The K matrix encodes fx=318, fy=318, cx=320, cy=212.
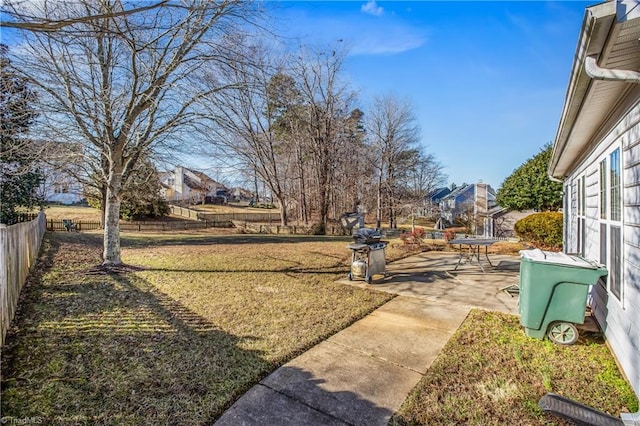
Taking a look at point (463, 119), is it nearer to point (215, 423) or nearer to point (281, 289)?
point (281, 289)

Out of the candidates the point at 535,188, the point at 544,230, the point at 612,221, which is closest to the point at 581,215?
the point at 612,221

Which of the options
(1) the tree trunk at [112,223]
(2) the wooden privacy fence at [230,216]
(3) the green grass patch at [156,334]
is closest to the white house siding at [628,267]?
(3) the green grass patch at [156,334]

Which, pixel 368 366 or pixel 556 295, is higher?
pixel 556 295

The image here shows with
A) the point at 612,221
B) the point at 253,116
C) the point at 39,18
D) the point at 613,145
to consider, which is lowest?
the point at 612,221

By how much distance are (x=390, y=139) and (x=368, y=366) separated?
81.2ft

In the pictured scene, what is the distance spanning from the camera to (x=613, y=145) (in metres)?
3.45

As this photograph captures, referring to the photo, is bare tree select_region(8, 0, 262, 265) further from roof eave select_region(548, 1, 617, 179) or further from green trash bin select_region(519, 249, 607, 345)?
green trash bin select_region(519, 249, 607, 345)

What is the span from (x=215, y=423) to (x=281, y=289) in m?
3.67

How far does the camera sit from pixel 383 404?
8.45 ft

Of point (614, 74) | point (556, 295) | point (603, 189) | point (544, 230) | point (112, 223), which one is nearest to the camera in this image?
point (614, 74)

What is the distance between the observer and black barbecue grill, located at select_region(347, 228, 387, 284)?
662 cm

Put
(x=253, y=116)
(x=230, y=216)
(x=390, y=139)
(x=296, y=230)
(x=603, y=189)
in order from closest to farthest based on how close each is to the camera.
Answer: (x=603, y=189) → (x=296, y=230) → (x=253, y=116) → (x=390, y=139) → (x=230, y=216)

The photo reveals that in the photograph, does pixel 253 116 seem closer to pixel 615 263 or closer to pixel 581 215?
pixel 581 215

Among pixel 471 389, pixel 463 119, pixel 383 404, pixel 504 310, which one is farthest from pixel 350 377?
pixel 463 119
